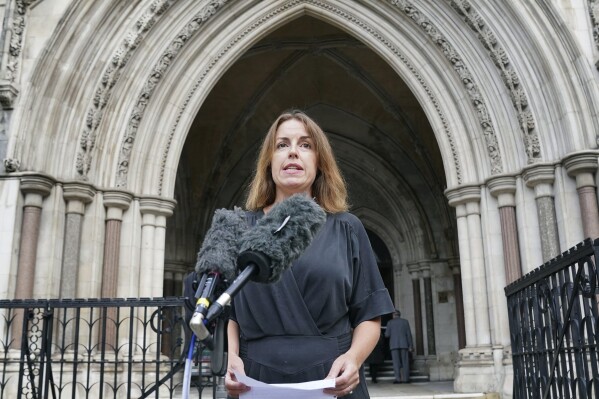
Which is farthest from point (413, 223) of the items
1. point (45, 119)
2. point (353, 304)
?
point (353, 304)

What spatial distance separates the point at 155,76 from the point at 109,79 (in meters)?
0.65

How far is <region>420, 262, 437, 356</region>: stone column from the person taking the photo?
1320cm

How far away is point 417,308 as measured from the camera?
1361 cm

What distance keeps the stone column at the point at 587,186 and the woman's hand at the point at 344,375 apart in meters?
6.34

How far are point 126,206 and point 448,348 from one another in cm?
808

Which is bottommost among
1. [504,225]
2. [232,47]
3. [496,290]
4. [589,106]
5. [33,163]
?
[496,290]

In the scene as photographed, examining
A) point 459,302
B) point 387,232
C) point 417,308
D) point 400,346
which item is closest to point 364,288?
point 400,346

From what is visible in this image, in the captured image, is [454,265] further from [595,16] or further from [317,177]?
[317,177]

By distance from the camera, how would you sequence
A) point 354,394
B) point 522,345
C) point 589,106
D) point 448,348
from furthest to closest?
point 448,348
point 589,106
point 522,345
point 354,394

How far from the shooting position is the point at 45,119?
7.60 metres

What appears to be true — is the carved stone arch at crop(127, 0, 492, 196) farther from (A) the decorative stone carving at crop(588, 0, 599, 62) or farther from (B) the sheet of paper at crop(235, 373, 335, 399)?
(B) the sheet of paper at crop(235, 373, 335, 399)

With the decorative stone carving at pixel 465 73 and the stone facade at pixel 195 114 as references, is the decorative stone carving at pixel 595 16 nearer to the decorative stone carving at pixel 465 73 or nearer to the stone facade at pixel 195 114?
the stone facade at pixel 195 114

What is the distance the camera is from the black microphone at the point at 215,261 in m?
1.07

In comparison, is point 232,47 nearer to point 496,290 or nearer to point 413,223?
point 496,290
